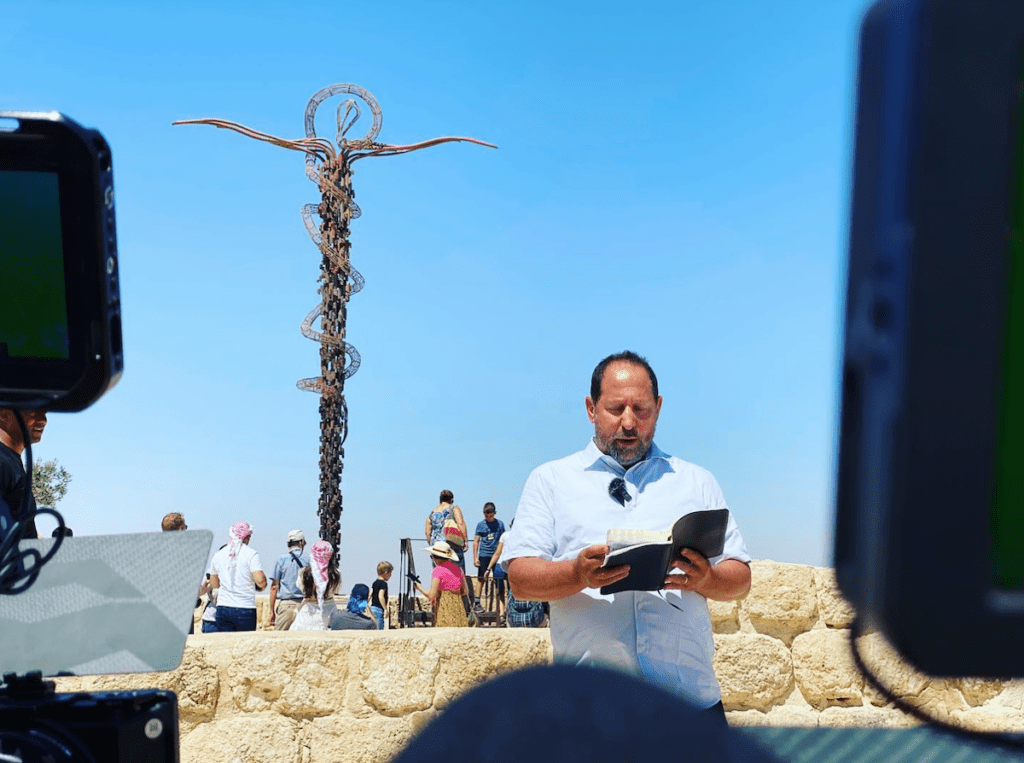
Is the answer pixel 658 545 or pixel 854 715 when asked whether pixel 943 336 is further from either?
pixel 854 715

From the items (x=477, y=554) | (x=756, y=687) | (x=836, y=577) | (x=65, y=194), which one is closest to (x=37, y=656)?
(x=65, y=194)

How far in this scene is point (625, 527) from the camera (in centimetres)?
238

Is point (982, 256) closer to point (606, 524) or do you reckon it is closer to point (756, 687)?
point (606, 524)

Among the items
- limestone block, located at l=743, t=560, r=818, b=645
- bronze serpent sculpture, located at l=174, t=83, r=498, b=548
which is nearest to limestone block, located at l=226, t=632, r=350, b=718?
limestone block, located at l=743, t=560, r=818, b=645

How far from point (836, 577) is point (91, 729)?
0.81 metres

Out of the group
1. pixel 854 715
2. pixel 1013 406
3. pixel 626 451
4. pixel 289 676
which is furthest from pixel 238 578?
pixel 1013 406

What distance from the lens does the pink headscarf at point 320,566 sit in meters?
6.53

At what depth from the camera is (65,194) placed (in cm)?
105

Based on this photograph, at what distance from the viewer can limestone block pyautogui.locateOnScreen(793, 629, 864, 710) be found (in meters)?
4.23

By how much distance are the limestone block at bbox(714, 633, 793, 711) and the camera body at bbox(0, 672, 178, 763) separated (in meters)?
3.44

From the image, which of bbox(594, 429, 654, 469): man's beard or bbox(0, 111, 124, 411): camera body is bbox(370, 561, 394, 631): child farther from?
bbox(0, 111, 124, 411): camera body

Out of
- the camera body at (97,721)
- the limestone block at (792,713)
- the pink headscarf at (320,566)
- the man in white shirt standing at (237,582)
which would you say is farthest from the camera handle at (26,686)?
the man in white shirt standing at (237,582)

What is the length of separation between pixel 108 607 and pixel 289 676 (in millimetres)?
2846

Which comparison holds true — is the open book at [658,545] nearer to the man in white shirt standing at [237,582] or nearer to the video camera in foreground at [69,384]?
the video camera in foreground at [69,384]
